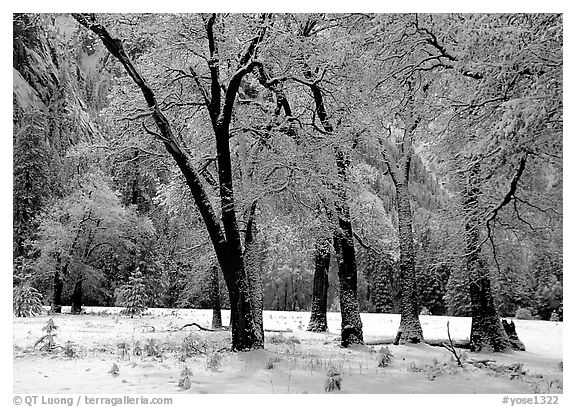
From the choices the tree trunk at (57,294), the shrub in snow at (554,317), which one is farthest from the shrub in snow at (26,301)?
the shrub in snow at (554,317)

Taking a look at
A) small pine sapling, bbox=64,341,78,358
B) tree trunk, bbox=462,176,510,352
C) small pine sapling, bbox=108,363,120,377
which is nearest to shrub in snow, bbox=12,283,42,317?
small pine sapling, bbox=64,341,78,358

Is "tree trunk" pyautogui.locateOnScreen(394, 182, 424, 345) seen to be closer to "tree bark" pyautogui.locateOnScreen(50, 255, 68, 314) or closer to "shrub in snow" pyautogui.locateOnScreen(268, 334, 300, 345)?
"shrub in snow" pyautogui.locateOnScreen(268, 334, 300, 345)

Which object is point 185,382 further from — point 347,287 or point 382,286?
point 382,286

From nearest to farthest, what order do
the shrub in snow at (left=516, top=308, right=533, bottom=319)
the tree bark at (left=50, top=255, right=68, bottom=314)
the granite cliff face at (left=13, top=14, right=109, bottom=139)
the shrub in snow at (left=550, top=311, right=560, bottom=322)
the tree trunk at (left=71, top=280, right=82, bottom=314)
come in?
the shrub in snow at (left=550, top=311, right=560, bottom=322), the granite cliff face at (left=13, top=14, right=109, bottom=139), the shrub in snow at (left=516, top=308, right=533, bottom=319), the tree trunk at (left=71, top=280, right=82, bottom=314), the tree bark at (left=50, top=255, right=68, bottom=314)

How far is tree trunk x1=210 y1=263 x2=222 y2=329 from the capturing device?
10.9m

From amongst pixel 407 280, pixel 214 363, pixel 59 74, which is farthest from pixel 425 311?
pixel 59 74

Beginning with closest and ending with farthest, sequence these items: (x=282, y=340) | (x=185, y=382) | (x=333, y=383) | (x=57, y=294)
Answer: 1. (x=185, y=382)
2. (x=333, y=383)
3. (x=282, y=340)
4. (x=57, y=294)

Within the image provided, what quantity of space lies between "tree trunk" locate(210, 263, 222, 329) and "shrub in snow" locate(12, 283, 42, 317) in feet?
11.1

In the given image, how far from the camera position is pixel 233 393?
473cm

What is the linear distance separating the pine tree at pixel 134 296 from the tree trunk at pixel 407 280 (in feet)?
16.0

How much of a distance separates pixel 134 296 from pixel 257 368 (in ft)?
16.2

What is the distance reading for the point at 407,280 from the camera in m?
9.20
